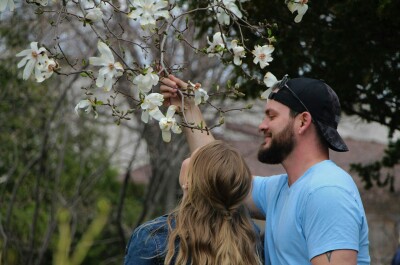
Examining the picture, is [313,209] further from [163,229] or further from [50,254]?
[50,254]

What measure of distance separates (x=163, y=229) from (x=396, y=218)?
7772 millimetres

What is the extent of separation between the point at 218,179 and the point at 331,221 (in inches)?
18.7

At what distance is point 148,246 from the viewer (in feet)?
11.5

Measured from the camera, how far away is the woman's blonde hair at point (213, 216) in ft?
11.4

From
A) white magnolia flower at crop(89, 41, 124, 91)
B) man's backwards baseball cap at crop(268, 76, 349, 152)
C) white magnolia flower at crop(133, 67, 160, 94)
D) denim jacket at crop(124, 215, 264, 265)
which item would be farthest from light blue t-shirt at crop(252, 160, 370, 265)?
white magnolia flower at crop(89, 41, 124, 91)

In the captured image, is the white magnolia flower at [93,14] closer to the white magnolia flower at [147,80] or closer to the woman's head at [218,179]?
the white magnolia flower at [147,80]

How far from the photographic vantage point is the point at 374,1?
203 inches

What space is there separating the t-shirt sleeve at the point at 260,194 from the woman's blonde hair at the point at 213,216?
1.53 ft

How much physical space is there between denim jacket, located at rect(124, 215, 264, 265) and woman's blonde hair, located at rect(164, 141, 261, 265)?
46 millimetres

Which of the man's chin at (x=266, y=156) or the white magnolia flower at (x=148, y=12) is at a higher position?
the white magnolia flower at (x=148, y=12)

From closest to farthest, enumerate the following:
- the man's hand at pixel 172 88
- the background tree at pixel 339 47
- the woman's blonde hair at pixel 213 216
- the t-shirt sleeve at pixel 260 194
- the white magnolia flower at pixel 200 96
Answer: the woman's blonde hair at pixel 213 216 < the white magnolia flower at pixel 200 96 < the man's hand at pixel 172 88 < the t-shirt sleeve at pixel 260 194 < the background tree at pixel 339 47

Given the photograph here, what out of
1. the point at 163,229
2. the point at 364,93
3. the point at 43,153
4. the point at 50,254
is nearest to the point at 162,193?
the point at 50,254

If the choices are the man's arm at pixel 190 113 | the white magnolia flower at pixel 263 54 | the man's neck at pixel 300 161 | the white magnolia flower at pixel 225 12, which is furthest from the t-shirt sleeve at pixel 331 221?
the white magnolia flower at pixel 225 12

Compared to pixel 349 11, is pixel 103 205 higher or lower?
lower
